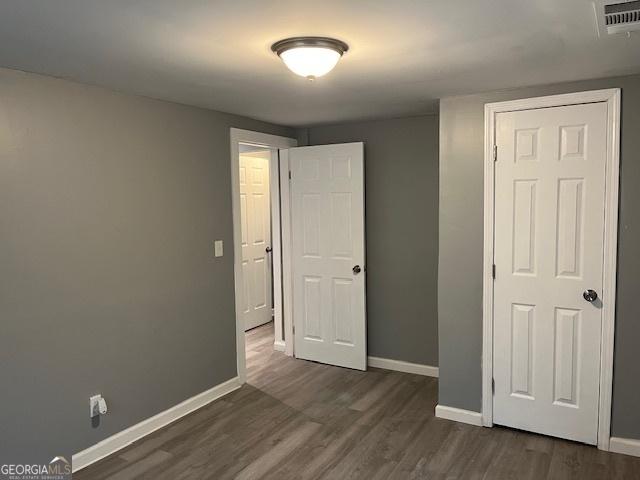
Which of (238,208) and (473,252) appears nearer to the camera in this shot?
(473,252)

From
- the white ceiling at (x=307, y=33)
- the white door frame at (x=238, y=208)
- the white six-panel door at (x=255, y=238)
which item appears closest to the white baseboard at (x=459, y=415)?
A: the white door frame at (x=238, y=208)

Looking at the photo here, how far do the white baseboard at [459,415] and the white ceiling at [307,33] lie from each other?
209 cm

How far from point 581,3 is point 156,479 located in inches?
115

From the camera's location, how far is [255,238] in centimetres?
571

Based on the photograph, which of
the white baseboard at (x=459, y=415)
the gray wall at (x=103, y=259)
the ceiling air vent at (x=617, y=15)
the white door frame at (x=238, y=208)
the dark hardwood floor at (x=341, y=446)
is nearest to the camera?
the ceiling air vent at (x=617, y=15)

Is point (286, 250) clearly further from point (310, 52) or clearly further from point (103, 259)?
point (310, 52)

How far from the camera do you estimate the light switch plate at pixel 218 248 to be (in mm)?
3666

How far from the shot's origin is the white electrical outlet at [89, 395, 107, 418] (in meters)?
2.82

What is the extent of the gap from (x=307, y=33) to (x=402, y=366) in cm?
312

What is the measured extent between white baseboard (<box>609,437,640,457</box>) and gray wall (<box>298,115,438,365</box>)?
1.48 m

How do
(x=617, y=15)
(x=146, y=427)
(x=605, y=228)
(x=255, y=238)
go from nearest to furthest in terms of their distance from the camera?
(x=617, y=15)
(x=605, y=228)
(x=146, y=427)
(x=255, y=238)

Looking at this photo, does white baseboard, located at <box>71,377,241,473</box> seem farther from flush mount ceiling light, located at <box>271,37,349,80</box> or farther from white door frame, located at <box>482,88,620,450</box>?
flush mount ceiling light, located at <box>271,37,349,80</box>

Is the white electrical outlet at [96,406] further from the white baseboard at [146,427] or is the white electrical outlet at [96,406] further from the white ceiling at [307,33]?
the white ceiling at [307,33]

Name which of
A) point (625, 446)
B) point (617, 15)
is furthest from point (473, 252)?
point (617, 15)
